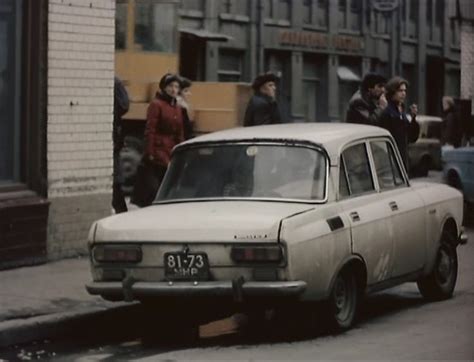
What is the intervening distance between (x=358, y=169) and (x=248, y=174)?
935 mm

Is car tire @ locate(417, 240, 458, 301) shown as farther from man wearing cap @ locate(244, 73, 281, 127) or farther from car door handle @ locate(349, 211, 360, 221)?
man wearing cap @ locate(244, 73, 281, 127)

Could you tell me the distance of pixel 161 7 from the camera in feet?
91.4

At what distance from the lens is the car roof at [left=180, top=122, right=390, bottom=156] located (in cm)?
1082

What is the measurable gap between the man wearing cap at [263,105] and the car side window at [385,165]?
3.67 meters

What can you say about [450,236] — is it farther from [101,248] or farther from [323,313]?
[101,248]

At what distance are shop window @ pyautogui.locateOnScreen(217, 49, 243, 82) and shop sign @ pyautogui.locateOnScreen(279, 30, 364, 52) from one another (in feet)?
7.57

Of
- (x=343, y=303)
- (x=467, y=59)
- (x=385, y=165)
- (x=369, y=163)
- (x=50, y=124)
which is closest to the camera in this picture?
(x=343, y=303)

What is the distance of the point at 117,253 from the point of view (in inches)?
394

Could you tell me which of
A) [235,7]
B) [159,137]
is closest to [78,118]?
[159,137]

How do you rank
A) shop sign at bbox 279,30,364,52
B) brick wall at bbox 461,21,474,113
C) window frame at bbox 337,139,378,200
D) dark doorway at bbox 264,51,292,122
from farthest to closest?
shop sign at bbox 279,30,364,52
dark doorway at bbox 264,51,292,122
brick wall at bbox 461,21,474,113
window frame at bbox 337,139,378,200

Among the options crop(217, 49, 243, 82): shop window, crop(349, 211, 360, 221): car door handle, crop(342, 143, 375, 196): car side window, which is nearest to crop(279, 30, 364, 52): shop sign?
crop(217, 49, 243, 82): shop window

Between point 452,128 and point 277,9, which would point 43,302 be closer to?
point 452,128

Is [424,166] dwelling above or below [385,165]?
below

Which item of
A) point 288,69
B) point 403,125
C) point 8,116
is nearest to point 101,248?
point 8,116
